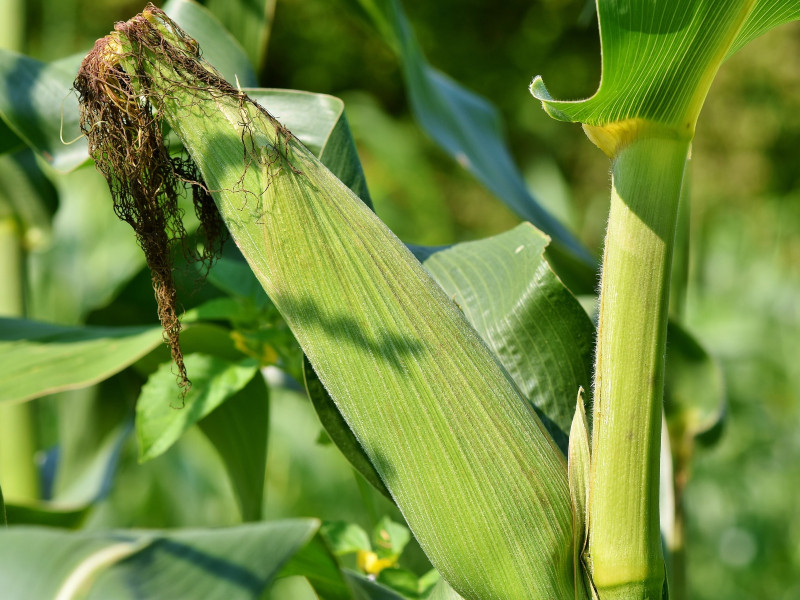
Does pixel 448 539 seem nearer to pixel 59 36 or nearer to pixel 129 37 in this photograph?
pixel 129 37

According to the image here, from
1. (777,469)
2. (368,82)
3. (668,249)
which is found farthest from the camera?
(368,82)

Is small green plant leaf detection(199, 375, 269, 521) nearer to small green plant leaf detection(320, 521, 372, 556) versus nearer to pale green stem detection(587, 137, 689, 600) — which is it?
small green plant leaf detection(320, 521, 372, 556)

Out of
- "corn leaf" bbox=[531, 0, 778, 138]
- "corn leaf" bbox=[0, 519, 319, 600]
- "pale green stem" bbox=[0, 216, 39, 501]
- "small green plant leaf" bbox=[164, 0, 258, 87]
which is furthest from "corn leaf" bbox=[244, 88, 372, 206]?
"pale green stem" bbox=[0, 216, 39, 501]

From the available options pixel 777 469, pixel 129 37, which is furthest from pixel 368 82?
pixel 129 37

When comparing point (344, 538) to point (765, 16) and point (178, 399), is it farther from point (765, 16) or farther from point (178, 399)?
point (765, 16)

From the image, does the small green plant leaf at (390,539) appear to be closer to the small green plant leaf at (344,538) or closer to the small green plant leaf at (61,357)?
the small green plant leaf at (344,538)

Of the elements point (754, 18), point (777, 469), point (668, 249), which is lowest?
point (777, 469)

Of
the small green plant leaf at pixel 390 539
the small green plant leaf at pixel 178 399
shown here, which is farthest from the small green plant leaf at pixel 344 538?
the small green plant leaf at pixel 178 399
